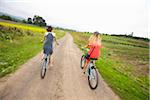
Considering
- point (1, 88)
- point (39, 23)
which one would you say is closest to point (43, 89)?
point (1, 88)

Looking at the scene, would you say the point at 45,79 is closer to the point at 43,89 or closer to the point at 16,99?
the point at 43,89

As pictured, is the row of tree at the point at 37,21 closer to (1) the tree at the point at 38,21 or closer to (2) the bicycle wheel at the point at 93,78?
(1) the tree at the point at 38,21

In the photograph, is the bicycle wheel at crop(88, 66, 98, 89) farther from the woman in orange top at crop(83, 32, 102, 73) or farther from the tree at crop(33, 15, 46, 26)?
the tree at crop(33, 15, 46, 26)

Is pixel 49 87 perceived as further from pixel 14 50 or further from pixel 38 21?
pixel 38 21

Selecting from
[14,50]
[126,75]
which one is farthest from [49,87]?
[14,50]

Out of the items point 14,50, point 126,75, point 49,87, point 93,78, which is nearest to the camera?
point 49,87

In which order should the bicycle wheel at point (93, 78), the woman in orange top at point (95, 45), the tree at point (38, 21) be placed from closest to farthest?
the bicycle wheel at point (93, 78)
the woman in orange top at point (95, 45)
the tree at point (38, 21)

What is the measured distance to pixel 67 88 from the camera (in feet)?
31.0

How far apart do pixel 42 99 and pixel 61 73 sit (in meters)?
4.38

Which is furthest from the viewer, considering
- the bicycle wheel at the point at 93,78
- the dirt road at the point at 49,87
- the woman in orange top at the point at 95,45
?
the woman in orange top at the point at 95,45

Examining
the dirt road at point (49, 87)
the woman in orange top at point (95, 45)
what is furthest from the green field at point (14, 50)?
the woman in orange top at point (95, 45)

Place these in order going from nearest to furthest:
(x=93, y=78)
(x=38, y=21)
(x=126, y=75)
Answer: (x=93, y=78), (x=126, y=75), (x=38, y=21)

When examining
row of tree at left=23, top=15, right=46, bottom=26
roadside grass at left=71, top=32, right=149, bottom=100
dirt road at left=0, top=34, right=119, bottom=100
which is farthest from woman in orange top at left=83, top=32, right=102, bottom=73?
row of tree at left=23, top=15, right=46, bottom=26

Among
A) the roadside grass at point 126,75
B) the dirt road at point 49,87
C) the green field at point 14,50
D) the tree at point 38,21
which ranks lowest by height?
the roadside grass at point 126,75
